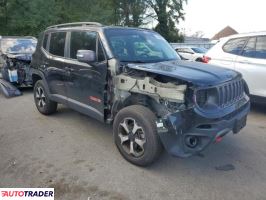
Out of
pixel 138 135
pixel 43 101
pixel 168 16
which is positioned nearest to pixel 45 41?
pixel 43 101

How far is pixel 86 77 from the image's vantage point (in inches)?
188

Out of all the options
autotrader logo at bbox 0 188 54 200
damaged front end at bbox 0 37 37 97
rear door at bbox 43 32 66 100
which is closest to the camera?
autotrader logo at bbox 0 188 54 200

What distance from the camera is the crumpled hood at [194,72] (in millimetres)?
3566

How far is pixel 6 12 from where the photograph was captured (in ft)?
73.1

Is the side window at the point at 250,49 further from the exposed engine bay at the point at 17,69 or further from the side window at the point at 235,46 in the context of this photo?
the exposed engine bay at the point at 17,69

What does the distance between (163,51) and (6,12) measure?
20.8 meters

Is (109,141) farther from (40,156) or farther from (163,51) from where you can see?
(163,51)

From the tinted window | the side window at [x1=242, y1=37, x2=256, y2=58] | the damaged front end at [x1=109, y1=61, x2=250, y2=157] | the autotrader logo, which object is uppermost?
the tinted window

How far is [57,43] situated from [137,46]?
1839 millimetres

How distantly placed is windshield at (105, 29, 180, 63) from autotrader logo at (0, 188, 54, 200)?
2104mm

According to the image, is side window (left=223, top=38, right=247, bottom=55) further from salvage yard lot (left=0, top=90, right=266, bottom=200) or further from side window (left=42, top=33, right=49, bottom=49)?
side window (left=42, top=33, right=49, bottom=49)

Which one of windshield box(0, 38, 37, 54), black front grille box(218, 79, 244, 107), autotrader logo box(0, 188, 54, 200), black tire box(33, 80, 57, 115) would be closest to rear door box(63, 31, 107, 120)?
black tire box(33, 80, 57, 115)

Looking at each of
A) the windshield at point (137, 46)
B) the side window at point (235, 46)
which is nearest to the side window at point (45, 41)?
the windshield at point (137, 46)

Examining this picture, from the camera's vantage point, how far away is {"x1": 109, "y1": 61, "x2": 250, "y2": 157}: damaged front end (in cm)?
347
